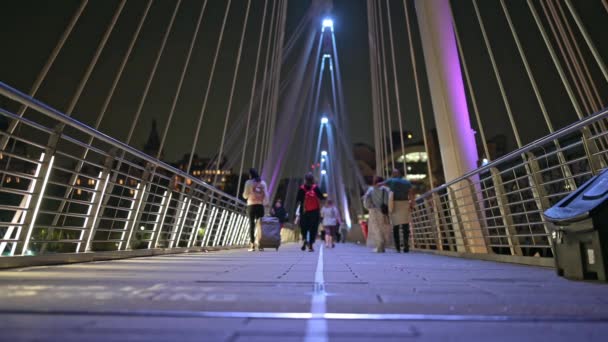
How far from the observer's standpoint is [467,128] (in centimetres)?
830

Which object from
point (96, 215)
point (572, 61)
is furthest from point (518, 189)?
point (96, 215)

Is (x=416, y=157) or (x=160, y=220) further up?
(x=416, y=157)

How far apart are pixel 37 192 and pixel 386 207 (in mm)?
6576

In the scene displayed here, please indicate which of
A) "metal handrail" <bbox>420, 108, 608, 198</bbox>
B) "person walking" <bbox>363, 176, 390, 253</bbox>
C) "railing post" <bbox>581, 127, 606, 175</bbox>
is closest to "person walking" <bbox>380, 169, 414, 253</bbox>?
"person walking" <bbox>363, 176, 390, 253</bbox>

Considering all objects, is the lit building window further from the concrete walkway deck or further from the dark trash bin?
the concrete walkway deck

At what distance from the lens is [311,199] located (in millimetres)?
10289

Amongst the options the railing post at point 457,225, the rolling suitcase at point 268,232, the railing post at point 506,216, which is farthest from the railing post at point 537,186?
the rolling suitcase at point 268,232

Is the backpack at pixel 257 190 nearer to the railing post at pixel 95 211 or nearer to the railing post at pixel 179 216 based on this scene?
the railing post at pixel 179 216

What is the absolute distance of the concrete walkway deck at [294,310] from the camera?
1662mm

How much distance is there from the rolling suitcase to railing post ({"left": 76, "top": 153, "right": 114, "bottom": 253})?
A: 16.3 ft

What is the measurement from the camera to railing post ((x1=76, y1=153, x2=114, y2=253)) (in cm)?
531

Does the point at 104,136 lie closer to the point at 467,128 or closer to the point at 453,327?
the point at 453,327

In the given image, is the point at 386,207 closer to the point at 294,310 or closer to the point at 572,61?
the point at 572,61

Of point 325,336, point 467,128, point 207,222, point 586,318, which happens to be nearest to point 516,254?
point 467,128
